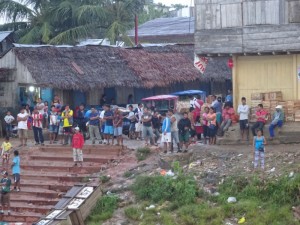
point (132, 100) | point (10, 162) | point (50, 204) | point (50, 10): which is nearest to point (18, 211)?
point (50, 204)

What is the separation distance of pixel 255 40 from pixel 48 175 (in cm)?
786

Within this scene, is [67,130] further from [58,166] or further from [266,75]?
[266,75]

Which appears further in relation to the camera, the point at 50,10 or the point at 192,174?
the point at 50,10

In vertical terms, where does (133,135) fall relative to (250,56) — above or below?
below

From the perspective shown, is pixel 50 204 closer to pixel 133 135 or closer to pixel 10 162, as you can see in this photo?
pixel 10 162

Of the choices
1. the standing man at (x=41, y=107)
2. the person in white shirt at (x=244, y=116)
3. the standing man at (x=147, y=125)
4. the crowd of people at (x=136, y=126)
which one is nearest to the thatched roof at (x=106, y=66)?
the standing man at (x=41, y=107)

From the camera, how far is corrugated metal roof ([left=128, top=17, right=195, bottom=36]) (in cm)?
5184

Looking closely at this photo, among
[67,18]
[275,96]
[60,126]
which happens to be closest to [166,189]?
[275,96]

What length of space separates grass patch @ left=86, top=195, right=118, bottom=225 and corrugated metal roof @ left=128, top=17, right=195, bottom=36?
2745cm

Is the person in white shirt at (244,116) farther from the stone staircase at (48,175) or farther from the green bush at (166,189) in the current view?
the stone staircase at (48,175)

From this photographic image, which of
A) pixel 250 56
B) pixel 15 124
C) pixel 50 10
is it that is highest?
pixel 50 10

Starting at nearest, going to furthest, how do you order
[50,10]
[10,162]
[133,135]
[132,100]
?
[10,162], [133,135], [132,100], [50,10]

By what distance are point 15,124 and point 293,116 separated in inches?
484

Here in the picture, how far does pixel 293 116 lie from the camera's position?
26.2 m
